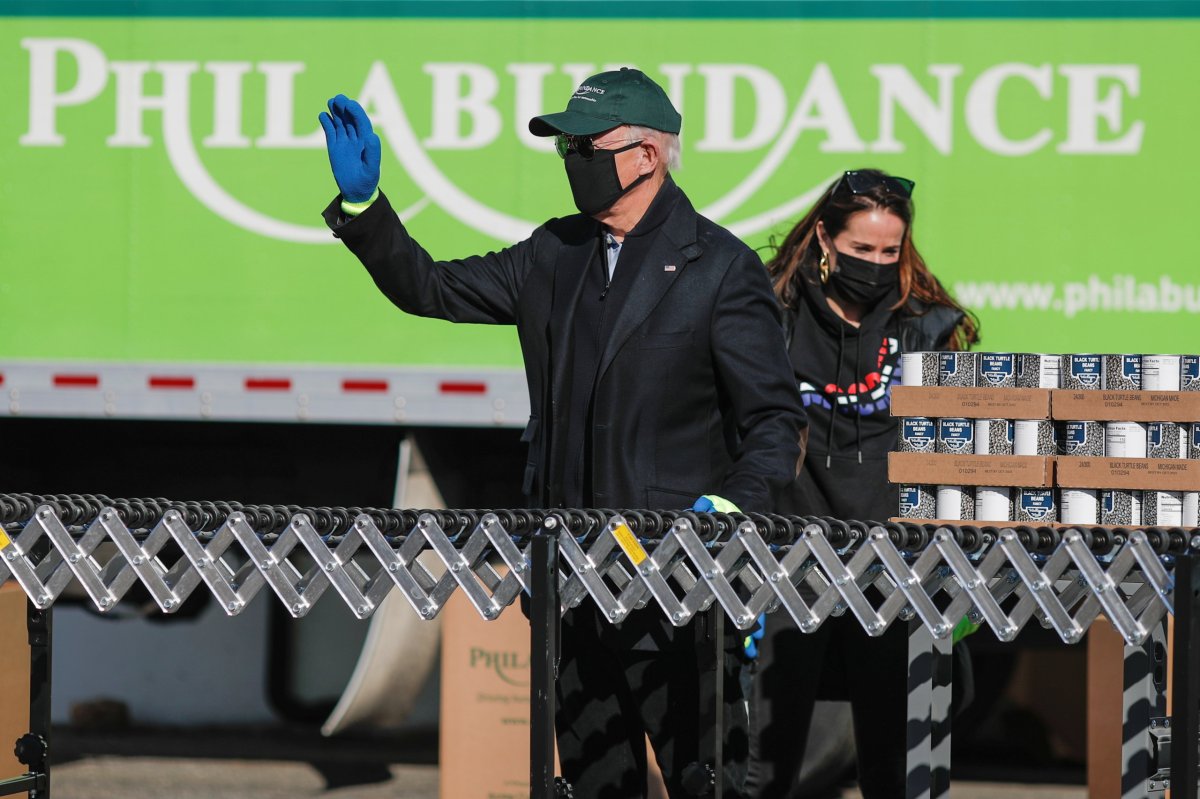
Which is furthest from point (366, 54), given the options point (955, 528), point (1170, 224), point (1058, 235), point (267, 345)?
point (955, 528)

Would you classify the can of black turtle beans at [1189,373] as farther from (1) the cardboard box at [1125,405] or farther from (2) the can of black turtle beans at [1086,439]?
(2) the can of black turtle beans at [1086,439]

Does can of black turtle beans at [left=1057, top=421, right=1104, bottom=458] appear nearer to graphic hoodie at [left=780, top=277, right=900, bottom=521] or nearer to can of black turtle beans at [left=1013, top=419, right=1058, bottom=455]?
can of black turtle beans at [left=1013, top=419, right=1058, bottom=455]

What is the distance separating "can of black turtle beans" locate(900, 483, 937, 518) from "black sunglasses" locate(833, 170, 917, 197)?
95 cm

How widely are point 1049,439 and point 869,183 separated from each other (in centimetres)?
97

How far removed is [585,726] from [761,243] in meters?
2.83

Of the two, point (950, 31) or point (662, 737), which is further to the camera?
point (950, 31)

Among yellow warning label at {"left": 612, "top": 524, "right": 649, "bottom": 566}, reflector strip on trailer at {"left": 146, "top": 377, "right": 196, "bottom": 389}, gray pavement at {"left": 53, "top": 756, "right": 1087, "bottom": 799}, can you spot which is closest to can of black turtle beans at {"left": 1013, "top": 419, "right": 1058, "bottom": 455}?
yellow warning label at {"left": 612, "top": 524, "right": 649, "bottom": 566}

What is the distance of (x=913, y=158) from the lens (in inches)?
218

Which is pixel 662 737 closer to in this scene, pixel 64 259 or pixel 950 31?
pixel 950 31

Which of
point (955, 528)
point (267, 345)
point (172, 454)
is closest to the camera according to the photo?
point (955, 528)

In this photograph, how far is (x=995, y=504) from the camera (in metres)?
3.48

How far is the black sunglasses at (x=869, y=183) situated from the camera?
13.6 feet

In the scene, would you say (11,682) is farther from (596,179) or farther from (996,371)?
(996,371)

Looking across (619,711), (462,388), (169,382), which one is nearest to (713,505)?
(619,711)
